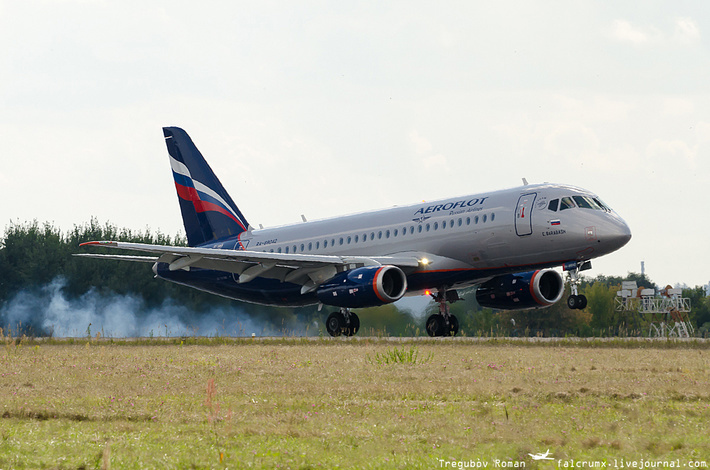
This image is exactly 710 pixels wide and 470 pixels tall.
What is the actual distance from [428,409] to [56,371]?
827 cm

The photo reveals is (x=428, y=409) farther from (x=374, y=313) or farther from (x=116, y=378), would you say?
(x=374, y=313)

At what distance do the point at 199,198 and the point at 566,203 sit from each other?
56.9 feet

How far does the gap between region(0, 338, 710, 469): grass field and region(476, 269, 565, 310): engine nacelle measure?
1195 cm

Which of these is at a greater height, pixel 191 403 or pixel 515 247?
pixel 515 247

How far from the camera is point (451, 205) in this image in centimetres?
2892

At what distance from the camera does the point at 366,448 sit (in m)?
7.94

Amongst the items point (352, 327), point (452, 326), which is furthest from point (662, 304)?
point (352, 327)

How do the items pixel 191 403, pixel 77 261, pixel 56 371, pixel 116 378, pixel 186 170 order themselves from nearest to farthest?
pixel 191 403 → pixel 116 378 → pixel 56 371 → pixel 186 170 → pixel 77 261

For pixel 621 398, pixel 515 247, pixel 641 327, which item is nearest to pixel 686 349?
pixel 515 247

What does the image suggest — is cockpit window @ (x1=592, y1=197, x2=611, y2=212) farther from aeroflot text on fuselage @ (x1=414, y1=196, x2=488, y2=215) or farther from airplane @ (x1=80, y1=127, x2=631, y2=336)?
aeroflot text on fuselage @ (x1=414, y1=196, x2=488, y2=215)

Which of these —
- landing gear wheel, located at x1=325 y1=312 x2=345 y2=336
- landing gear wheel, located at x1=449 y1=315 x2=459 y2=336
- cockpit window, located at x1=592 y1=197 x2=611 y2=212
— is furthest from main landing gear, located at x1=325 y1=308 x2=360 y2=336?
cockpit window, located at x1=592 y1=197 x2=611 y2=212

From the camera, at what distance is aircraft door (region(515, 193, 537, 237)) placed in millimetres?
26594

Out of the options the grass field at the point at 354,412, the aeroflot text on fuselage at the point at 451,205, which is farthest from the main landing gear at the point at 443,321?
the grass field at the point at 354,412

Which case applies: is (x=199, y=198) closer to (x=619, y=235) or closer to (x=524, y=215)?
(x=524, y=215)
